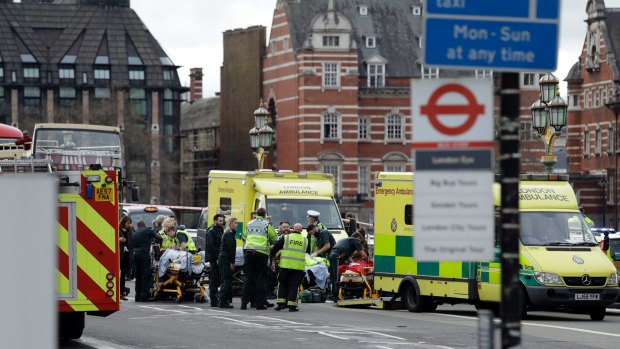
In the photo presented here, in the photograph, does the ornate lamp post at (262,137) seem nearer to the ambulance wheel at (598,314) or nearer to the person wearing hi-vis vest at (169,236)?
the person wearing hi-vis vest at (169,236)

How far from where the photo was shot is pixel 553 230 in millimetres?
27406

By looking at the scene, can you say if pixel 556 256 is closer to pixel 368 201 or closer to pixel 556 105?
pixel 556 105

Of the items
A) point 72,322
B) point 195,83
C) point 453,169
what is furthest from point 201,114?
point 453,169

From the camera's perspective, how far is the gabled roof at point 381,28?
111875 mm

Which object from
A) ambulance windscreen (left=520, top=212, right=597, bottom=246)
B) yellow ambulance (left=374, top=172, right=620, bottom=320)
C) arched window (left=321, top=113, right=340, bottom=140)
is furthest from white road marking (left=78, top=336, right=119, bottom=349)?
arched window (left=321, top=113, right=340, bottom=140)

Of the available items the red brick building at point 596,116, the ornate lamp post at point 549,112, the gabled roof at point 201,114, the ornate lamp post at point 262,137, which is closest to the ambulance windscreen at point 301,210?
the ornate lamp post at point 549,112

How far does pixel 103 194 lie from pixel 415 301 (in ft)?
37.7

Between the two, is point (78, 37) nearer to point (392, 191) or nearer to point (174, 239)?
point (174, 239)

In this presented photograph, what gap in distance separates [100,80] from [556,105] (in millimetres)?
102337

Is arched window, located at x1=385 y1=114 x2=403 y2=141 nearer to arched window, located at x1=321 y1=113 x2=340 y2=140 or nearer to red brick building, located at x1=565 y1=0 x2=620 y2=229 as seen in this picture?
arched window, located at x1=321 y1=113 x2=340 y2=140

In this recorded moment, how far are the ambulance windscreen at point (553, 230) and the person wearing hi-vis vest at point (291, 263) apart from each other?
3.82 metres

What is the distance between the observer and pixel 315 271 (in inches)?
1254

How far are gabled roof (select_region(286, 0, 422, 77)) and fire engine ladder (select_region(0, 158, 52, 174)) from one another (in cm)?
9239

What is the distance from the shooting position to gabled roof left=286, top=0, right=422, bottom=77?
4405 inches
